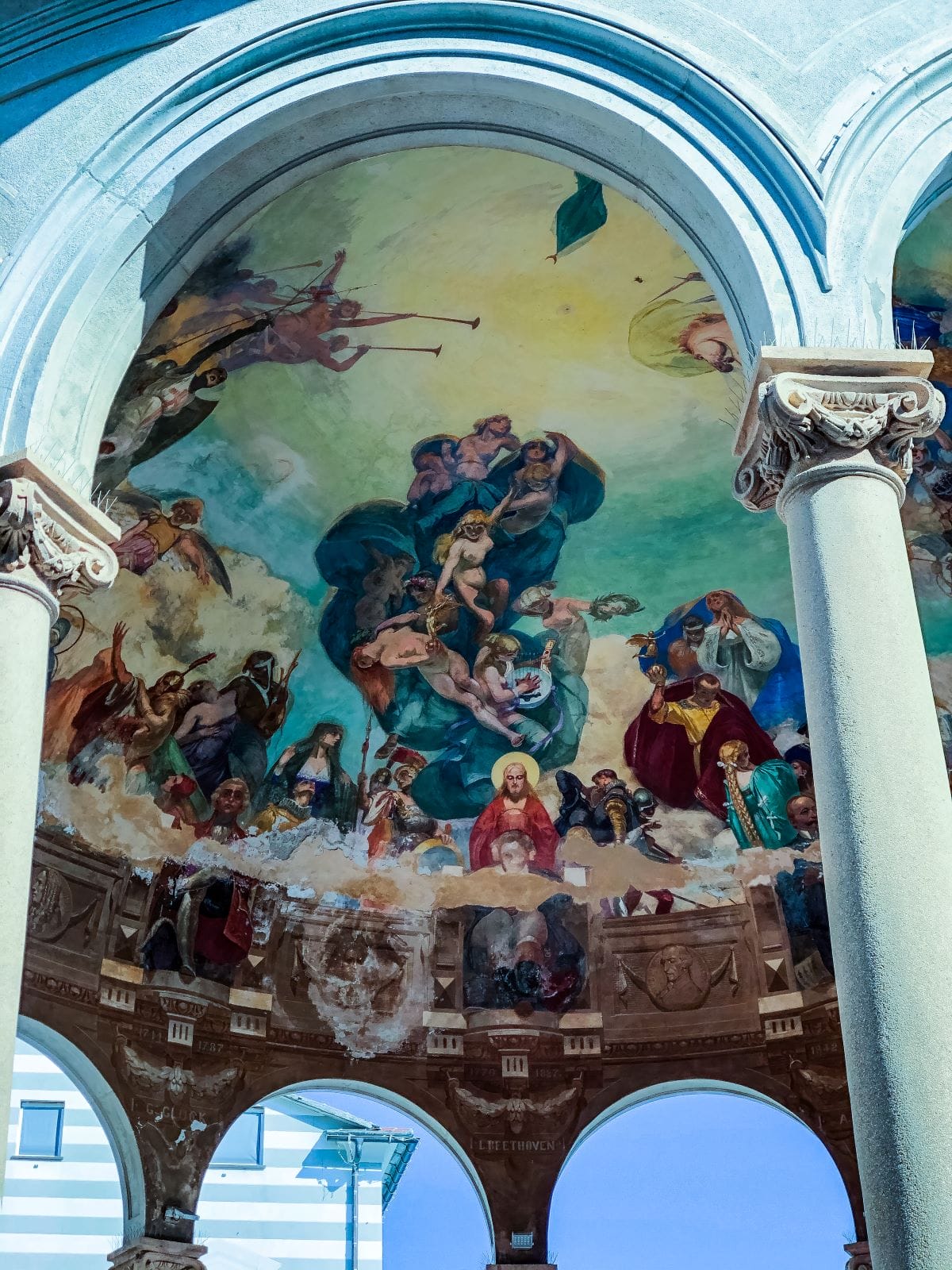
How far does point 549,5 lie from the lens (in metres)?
10.4

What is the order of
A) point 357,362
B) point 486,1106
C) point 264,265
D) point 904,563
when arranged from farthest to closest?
1. point 486,1106
2. point 357,362
3. point 264,265
4. point 904,563

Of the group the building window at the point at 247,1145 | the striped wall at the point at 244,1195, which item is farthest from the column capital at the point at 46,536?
the building window at the point at 247,1145

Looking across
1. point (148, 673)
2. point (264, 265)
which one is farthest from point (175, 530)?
point (264, 265)

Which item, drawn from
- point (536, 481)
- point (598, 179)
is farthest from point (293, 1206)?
point (598, 179)

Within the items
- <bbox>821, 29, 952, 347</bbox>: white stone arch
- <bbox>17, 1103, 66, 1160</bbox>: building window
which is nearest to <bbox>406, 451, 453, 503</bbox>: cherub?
<bbox>821, 29, 952, 347</bbox>: white stone arch

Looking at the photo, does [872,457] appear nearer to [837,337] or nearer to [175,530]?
[837,337]

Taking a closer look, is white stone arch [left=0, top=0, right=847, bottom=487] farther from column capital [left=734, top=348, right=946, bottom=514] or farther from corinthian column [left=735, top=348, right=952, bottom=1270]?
corinthian column [left=735, top=348, right=952, bottom=1270]

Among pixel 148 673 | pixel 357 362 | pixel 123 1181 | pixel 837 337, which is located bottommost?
pixel 123 1181

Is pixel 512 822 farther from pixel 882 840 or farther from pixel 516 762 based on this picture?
pixel 882 840

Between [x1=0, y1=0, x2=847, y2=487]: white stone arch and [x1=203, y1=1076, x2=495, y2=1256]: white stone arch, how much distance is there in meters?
9.98

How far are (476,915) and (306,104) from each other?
34.4 feet

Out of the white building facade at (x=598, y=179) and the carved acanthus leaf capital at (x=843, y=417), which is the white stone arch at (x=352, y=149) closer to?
the white building facade at (x=598, y=179)

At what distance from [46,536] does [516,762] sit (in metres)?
9.81

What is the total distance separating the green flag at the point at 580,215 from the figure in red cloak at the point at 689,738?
548 cm
